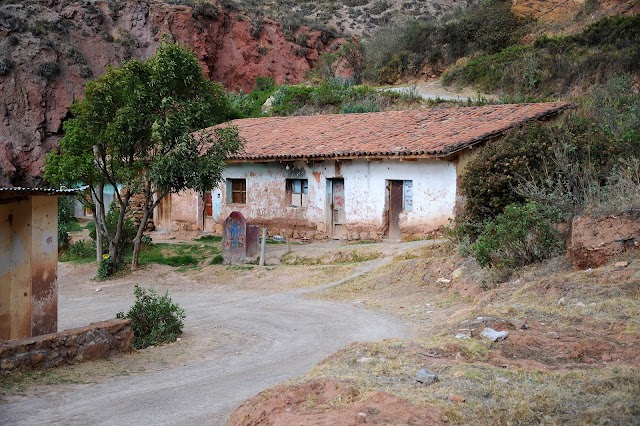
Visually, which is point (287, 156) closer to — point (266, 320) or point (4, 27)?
point (266, 320)

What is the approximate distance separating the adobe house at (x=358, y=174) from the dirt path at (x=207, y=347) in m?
2.18

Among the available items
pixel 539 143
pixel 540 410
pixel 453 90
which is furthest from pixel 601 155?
pixel 453 90

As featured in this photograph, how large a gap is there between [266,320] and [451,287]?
3.99 metres

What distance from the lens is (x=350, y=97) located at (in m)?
35.9

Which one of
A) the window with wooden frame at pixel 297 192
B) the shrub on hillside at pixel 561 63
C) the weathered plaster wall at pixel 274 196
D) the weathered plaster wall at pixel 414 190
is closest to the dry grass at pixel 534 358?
the weathered plaster wall at pixel 414 190

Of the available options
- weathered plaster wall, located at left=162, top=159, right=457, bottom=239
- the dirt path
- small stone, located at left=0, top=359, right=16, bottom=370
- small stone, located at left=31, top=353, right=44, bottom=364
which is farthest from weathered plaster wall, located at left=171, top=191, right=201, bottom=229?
small stone, located at left=0, top=359, right=16, bottom=370

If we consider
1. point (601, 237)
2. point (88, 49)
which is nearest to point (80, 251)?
point (601, 237)

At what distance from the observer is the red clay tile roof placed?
2066cm

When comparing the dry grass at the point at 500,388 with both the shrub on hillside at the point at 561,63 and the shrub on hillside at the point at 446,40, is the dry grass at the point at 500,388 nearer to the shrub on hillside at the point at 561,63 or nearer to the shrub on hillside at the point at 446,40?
the shrub on hillside at the point at 561,63

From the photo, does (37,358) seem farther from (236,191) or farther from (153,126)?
(236,191)

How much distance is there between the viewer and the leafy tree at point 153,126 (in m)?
18.4

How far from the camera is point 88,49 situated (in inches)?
1756

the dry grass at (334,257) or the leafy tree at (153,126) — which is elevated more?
the leafy tree at (153,126)

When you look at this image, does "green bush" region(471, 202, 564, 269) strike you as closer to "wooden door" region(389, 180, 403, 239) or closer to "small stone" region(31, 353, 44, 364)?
"wooden door" region(389, 180, 403, 239)
